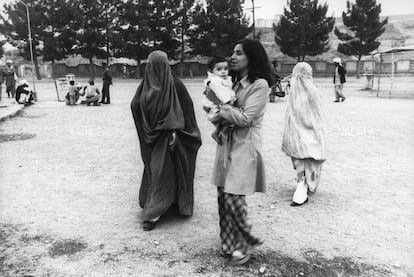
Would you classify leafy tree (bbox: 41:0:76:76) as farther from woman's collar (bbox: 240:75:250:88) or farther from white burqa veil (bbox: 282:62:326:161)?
woman's collar (bbox: 240:75:250:88)

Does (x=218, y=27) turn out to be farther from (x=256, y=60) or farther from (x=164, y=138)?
(x=256, y=60)

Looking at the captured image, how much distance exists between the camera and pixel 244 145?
2.69m

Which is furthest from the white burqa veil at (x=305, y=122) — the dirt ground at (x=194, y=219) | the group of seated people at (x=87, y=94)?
the group of seated people at (x=87, y=94)

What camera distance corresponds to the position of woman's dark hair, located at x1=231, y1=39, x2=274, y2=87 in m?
2.64

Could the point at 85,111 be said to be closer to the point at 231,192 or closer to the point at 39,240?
the point at 39,240

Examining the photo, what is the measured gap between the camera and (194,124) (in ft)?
12.2

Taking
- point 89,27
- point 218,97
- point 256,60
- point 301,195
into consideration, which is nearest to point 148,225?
point 218,97

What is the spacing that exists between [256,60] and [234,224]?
113cm

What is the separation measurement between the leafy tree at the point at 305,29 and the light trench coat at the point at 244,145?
34992 mm

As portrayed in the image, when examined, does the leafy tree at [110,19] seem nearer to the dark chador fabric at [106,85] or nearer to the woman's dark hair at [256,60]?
the dark chador fabric at [106,85]

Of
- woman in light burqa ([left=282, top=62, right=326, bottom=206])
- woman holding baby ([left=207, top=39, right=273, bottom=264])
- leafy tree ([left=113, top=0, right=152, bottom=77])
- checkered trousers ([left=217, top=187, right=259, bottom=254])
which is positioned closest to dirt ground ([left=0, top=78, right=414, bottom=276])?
checkered trousers ([left=217, top=187, right=259, bottom=254])

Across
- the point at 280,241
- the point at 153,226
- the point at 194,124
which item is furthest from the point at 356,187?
the point at 153,226

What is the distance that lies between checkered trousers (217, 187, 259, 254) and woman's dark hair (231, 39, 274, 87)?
32.1 inches

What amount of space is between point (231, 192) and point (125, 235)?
1.20 meters
